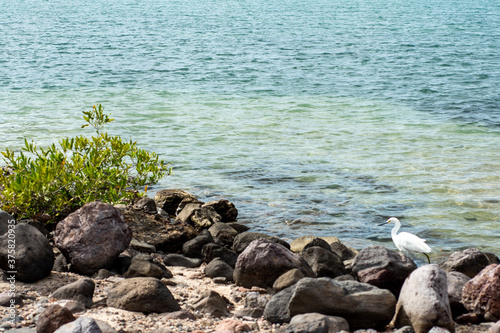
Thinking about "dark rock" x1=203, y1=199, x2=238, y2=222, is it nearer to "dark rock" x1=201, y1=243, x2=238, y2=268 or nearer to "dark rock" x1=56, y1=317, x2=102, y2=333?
"dark rock" x1=201, y1=243, x2=238, y2=268

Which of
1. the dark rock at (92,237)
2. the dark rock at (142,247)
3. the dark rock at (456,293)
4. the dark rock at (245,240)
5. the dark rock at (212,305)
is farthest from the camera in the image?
the dark rock at (245,240)

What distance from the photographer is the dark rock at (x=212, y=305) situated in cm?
710

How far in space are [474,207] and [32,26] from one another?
184ft

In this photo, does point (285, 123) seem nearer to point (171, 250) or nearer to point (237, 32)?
point (171, 250)

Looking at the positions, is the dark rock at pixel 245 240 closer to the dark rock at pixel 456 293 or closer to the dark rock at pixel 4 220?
the dark rock at pixel 456 293

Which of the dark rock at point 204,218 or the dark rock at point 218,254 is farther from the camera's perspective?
the dark rock at point 204,218

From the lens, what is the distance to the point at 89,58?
39.0 metres

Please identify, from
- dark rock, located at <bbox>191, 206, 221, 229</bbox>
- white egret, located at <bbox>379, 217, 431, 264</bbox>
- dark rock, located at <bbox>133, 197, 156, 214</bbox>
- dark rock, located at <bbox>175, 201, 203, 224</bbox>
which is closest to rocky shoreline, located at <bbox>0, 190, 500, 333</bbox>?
white egret, located at <bbox>379, 217, 431, 264</bbox>

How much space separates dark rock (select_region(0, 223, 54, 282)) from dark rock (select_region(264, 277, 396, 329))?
2.86 meters

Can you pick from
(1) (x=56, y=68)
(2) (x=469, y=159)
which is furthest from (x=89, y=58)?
(2) (x=469, y=159)

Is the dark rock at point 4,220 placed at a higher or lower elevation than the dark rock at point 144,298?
higher

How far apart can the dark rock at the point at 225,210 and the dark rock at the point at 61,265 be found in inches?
146

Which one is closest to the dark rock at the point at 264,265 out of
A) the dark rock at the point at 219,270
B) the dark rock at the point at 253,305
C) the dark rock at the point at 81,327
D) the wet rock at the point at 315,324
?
the dark rock at the point at 219,270

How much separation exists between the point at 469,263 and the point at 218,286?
345 centimetres
